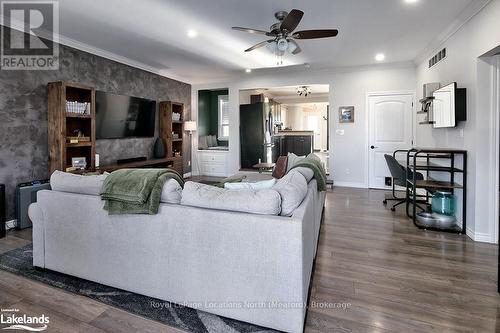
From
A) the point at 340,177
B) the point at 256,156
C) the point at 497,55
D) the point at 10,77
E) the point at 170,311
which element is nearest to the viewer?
the point at 170,311

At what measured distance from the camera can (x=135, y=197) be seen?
2012 millimetres

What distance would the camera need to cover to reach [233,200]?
1852mm

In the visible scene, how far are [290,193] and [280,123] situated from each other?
9.22m

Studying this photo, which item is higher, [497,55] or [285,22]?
[285,22]

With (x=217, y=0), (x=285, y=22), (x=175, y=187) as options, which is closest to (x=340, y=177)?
(x=285, y=22)

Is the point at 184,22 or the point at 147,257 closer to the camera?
the point at 147,257

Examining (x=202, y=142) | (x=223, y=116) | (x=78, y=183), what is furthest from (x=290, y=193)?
(x=223, y=116)

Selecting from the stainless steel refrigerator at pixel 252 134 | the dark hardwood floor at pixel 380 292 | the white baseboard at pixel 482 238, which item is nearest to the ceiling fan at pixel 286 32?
the dark hardwood floor at pixel 380 292

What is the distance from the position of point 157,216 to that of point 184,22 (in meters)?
2.86

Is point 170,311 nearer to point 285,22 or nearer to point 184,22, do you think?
point 285,22

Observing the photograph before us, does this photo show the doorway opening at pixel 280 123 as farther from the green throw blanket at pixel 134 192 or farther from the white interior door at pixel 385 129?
the green throw blanket at pixel 134 192

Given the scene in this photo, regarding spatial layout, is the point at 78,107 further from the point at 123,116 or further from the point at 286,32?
the point at 286,32

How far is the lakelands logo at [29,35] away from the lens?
3459 mm

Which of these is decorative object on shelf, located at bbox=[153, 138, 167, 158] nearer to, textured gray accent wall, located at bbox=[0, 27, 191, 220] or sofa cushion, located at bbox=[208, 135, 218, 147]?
textured gray accent wall, located at bbox=[0, 27, 191, 220]
